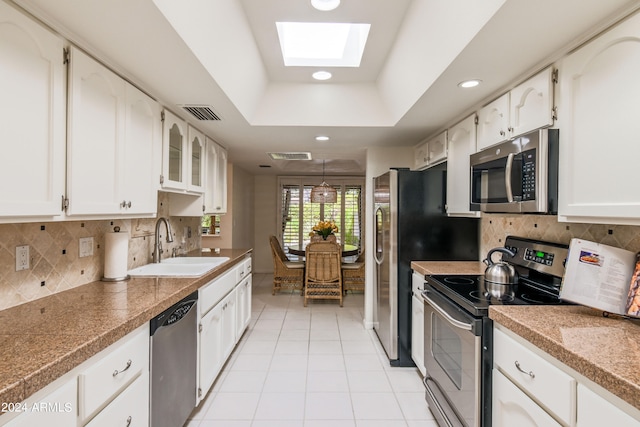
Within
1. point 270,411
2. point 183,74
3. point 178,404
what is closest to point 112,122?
point 183,74

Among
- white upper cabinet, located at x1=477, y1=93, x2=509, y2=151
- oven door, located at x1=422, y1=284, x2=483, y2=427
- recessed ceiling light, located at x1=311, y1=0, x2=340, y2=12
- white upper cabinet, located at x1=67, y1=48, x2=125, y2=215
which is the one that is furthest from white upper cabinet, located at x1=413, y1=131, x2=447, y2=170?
white upper cabinet, located at x1=67, y1=48, x2=125, y2=215

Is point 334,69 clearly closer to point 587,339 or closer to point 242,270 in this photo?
point 242,270

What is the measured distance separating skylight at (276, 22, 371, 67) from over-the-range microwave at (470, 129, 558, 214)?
1.22m

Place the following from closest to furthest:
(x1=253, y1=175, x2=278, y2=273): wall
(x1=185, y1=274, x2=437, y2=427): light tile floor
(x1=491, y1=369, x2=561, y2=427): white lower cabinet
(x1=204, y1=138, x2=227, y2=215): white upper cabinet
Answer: (x1=491, y1=369, x2=561, y2=427): white lower cabinet → (x1=185, y1=274, x2=437, y2=427): light tile floor → (x1=204, y1=138, x2=227, y2=215): white upper cabinet → (x1=253, y1=175, x2=278, y2=273): wall

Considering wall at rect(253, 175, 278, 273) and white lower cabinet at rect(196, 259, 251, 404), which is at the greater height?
wall at rect(253, 175, 278, 273)

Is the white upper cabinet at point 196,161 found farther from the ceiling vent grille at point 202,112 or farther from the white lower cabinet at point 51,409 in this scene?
the white lower cabinet at point 51,409

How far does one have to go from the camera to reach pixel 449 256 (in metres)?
2.71

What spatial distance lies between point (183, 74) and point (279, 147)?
201 cm

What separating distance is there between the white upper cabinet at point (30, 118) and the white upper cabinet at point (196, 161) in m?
1.36

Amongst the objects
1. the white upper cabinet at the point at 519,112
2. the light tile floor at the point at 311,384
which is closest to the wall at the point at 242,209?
the light tile floor at the point at 311,384

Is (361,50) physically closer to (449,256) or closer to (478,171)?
(478,171)

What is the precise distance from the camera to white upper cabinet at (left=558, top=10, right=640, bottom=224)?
1129 millimetres

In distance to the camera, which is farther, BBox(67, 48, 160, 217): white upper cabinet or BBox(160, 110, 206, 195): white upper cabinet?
BBox(160, 110, 206, 195): white upper cabinet

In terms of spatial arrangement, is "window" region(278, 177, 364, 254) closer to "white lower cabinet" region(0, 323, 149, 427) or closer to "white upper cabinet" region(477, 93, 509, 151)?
"white upper cabinet" region(477, 93, 509, 151)
